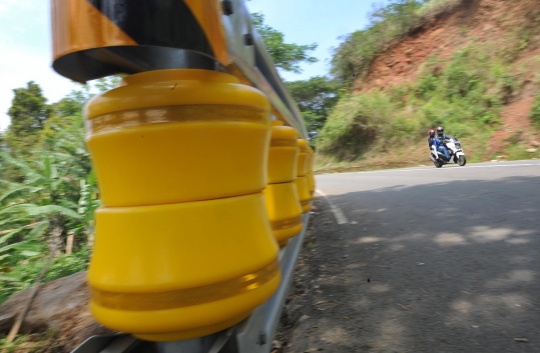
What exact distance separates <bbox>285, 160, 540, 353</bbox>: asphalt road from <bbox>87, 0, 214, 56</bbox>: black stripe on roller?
5.56 ft

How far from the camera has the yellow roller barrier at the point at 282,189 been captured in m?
2.23

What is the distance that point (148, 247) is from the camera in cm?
104

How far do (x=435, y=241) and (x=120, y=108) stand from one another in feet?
11.5

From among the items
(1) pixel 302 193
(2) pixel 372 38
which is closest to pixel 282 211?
(1) pixel 302 193

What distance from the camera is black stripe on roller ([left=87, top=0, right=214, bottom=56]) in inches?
37.9

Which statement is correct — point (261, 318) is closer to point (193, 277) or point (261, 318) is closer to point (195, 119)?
point (193, 277)

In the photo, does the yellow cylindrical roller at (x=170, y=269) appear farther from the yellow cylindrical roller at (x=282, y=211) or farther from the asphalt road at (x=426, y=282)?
the asphalt road at (x=426, y=282)

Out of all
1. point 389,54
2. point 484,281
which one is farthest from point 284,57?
point 389,54

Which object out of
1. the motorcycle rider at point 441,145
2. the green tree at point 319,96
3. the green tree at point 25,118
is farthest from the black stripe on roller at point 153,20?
the green tree at point 319,96

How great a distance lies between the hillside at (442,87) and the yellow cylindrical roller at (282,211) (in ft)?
54.3

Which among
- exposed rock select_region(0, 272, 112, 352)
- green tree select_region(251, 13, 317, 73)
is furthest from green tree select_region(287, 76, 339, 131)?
exposed rock select_region(0, 272, 112, 352)

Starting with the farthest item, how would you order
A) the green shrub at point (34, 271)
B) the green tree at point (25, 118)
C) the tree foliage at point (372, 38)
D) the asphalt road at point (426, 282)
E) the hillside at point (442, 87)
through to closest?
the tree foliage at point (372, 38)
the hillside at point (442, 87)
the green tree at point (25, 118)
the green shrub at point (34, 271)
the asphalt road at point (426, 282)

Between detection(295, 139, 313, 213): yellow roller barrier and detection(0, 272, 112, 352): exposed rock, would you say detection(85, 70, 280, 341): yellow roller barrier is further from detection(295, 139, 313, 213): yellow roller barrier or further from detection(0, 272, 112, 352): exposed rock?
detection(295, 139, 313, 213): yellow roller barrier

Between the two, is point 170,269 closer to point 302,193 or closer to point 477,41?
point 302,193
